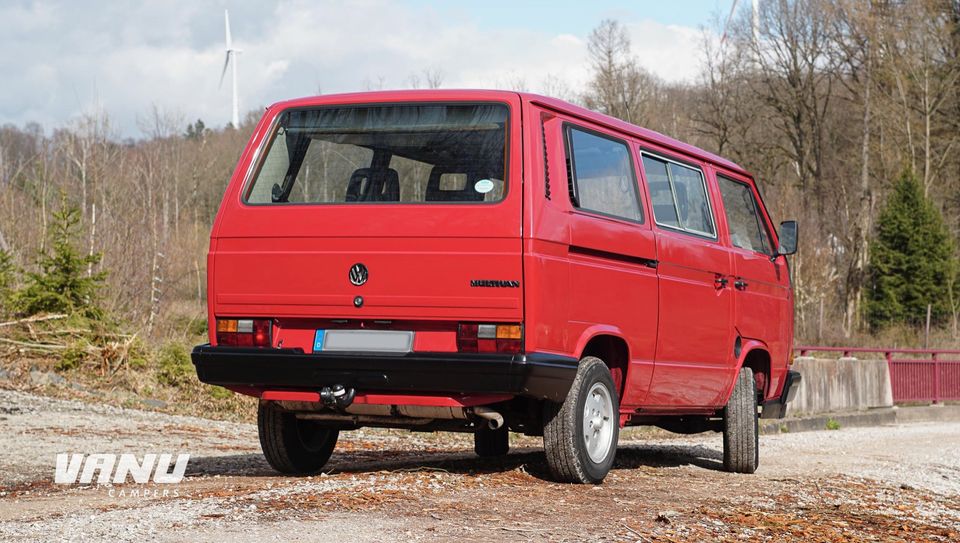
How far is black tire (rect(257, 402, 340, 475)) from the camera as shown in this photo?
7.83 metres

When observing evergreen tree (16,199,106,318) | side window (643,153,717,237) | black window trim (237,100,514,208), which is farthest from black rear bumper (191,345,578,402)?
evergreen tree (16,199,106,318)

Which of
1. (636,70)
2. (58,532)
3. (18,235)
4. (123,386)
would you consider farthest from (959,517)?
(636,70)

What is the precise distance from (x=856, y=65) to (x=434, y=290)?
45.3 metres

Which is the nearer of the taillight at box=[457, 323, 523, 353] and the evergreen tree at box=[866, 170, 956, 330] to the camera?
the taillight at box=[457, 323, 523, 353]

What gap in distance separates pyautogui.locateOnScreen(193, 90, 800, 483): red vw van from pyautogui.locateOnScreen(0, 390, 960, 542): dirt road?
0.48 meters

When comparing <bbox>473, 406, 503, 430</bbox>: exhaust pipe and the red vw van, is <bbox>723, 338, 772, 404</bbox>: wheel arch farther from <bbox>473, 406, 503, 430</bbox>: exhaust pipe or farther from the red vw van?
<bbox>473, 406, 503, 430</bbox>: exhaust pipe

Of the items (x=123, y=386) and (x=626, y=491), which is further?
(x=123, y=386)

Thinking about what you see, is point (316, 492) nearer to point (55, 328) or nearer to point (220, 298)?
point (220, 298)

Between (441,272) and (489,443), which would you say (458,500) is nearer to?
(441,272)

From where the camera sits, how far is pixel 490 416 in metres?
7.07

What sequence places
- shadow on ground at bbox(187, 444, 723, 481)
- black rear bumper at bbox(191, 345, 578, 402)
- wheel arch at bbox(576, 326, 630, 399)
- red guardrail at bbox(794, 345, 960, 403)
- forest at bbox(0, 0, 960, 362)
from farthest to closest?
forest at bbox(0, 0, 960, 362) < red guardrail at bbox(794, 345, 960, 403) < shadow on ground at bbox(187, 444, 723, 481) < wheel arch at bbox(576, 326, 630, 399) < black rear bumper at bbox(191, 345, 578, 402)

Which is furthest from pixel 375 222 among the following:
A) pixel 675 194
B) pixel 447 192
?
pixel 675 194

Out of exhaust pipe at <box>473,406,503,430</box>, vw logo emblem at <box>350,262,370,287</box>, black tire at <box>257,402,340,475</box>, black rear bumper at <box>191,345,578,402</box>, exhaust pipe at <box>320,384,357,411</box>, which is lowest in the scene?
black tire at <box>257,402,340,475</box>

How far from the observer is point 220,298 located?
7156 millimetres
